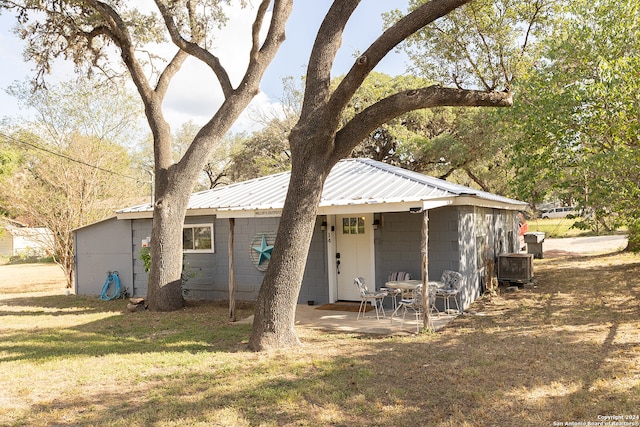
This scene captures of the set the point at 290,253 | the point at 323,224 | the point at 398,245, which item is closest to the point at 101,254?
the point at 323,224

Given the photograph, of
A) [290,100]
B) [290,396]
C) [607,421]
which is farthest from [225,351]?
[290,100]

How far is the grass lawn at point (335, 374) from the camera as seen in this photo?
177 inches

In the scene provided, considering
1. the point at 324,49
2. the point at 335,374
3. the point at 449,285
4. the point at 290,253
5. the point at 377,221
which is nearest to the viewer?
the point at 335,374

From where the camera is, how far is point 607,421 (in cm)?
408

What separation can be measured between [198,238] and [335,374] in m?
8.00

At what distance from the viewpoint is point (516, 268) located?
12.8 m

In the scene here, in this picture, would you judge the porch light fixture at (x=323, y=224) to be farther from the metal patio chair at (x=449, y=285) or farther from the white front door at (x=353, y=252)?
the metal patio chair at (x=449, y=285)

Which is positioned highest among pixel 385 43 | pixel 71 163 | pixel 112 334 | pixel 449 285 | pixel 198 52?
pixel 198 52

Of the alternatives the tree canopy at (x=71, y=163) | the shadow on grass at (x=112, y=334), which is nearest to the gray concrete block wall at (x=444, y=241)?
the shadow on grass at (x=112, y=334)

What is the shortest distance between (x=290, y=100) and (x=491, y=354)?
2117 centimetres

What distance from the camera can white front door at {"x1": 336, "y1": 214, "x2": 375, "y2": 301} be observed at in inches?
418

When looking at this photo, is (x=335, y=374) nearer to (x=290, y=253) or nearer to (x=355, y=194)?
(x=290, y=253)

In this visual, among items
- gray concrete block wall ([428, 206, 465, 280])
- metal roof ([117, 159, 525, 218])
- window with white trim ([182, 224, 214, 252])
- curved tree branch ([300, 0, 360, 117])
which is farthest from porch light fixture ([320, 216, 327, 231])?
curved tree branch ([300, 0, 360, 117])

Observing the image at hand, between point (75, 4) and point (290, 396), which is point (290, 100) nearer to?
point (75, 4)
